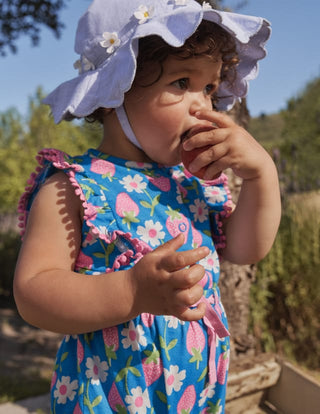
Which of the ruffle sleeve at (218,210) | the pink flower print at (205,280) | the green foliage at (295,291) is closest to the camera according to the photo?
the pink flower print at (205,280)

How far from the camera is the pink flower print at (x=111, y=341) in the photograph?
1438mm

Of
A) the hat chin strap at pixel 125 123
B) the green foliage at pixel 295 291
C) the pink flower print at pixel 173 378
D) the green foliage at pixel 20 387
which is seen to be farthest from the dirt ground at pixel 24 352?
the hat chin strap at pixel 125 123

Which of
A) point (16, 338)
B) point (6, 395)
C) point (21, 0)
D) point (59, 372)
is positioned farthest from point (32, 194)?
point (16, 338)

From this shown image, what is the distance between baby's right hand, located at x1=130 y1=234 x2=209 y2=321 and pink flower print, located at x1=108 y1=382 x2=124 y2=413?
15.8 inches

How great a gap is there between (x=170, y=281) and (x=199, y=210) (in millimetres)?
641

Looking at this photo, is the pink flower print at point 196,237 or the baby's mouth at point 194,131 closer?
the baby's mouth at point 194,131

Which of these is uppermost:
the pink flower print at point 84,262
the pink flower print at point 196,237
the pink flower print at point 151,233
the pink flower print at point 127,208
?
the pink flower print at point 127,208

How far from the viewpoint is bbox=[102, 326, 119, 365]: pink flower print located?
56.6 inches

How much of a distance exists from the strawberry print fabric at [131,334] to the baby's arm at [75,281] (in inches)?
3.1

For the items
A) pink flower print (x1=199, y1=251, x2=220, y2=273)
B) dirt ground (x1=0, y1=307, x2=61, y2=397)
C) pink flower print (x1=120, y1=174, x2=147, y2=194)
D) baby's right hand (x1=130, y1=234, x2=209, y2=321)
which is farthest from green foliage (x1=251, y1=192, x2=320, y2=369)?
baby's right hand (x1=130, y1=234, x2=209, y2=321)

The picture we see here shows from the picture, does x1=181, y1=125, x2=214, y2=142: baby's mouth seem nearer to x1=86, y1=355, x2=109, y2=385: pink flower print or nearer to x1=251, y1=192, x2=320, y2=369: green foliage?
x1=86, y1=355, x2=109, y2=385: pink flower print

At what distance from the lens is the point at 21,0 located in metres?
5.46

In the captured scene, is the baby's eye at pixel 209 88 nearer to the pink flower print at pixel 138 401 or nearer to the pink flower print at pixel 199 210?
the pink flower print at pixel 199 210

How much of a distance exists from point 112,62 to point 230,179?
150 cm
